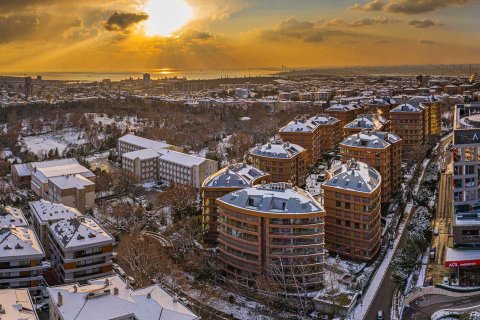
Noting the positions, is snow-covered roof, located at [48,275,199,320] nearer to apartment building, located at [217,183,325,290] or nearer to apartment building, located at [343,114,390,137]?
apartment building, located at [217,183,325,290]

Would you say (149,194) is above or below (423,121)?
below

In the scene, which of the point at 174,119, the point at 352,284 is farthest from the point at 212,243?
the point at 174,119

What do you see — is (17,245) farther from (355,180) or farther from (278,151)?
(278,151)

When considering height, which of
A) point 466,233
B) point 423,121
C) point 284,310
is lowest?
point 284,310

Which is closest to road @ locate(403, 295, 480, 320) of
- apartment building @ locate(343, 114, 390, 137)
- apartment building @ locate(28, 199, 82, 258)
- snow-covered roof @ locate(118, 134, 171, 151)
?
apartment building @ locate(28, 199, 82, 258)

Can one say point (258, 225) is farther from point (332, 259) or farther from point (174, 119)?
point (174, 119)

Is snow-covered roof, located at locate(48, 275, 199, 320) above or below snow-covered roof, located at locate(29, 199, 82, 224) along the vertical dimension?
below

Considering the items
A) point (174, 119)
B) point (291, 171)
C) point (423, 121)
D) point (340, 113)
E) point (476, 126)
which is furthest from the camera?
point (174, 119)
